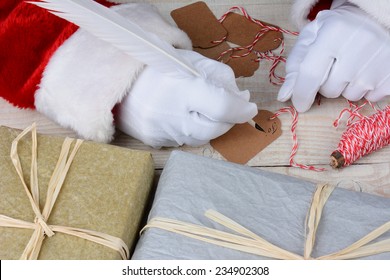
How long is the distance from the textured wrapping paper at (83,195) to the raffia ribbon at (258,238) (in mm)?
54

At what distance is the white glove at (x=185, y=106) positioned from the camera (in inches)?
30.3

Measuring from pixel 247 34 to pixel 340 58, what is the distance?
224 mm

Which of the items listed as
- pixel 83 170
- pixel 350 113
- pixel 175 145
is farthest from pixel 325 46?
pixel 83 170

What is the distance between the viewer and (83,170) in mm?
740

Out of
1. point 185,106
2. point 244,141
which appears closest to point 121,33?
point 185,106

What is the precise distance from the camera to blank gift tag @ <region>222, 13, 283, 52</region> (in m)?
0.99

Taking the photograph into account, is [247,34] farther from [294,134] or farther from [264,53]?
[294,134]

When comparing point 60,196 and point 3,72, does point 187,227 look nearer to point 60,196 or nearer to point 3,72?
point 60,196

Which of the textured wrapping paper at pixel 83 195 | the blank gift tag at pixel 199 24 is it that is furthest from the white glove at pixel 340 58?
the textured wrapping paper at pixel 83 195

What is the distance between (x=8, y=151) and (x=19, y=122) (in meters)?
0.18

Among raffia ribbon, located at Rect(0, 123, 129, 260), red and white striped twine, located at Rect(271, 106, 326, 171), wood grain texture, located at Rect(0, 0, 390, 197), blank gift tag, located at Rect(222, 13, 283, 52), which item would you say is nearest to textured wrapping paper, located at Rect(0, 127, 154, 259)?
raffia ribbon, located at Rect(0, 123, 129, 260)

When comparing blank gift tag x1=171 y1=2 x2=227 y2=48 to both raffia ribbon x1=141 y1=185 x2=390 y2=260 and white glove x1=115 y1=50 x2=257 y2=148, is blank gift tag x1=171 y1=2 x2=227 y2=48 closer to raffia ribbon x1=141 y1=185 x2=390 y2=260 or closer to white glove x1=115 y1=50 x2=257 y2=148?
white glove x1=115 y1=50 x2=257 y2=148

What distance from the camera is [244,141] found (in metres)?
0.88
